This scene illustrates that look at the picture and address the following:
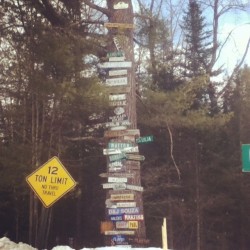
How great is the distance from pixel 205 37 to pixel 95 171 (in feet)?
37.2

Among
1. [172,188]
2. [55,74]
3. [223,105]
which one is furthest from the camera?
[223,105]

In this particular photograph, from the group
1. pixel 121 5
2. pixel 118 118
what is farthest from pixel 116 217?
pixel 121 5

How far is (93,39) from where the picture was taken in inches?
587

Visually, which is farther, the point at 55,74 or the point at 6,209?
the point at 6,209

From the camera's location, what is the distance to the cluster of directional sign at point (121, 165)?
1304 cm

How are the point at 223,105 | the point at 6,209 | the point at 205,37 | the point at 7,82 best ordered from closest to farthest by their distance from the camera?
the point at 7,82, the point at 6,209, the point at 223,105, the point at 205,37

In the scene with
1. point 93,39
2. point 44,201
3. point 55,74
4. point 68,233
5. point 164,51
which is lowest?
point 68,233

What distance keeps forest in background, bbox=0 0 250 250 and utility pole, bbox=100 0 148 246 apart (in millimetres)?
458

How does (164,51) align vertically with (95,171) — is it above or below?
above

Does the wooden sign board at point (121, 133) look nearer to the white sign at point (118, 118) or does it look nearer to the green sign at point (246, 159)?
the white sign at point (118, 118)

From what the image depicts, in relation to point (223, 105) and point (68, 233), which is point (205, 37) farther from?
point (68, 233)

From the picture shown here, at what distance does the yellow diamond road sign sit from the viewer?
1005 centimetres

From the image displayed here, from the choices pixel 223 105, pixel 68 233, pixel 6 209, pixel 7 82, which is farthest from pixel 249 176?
pixel 7 82

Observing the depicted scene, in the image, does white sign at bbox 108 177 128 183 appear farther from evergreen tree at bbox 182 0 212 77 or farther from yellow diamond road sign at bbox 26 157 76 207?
evergreen tree at bbox 182 0 212 77
